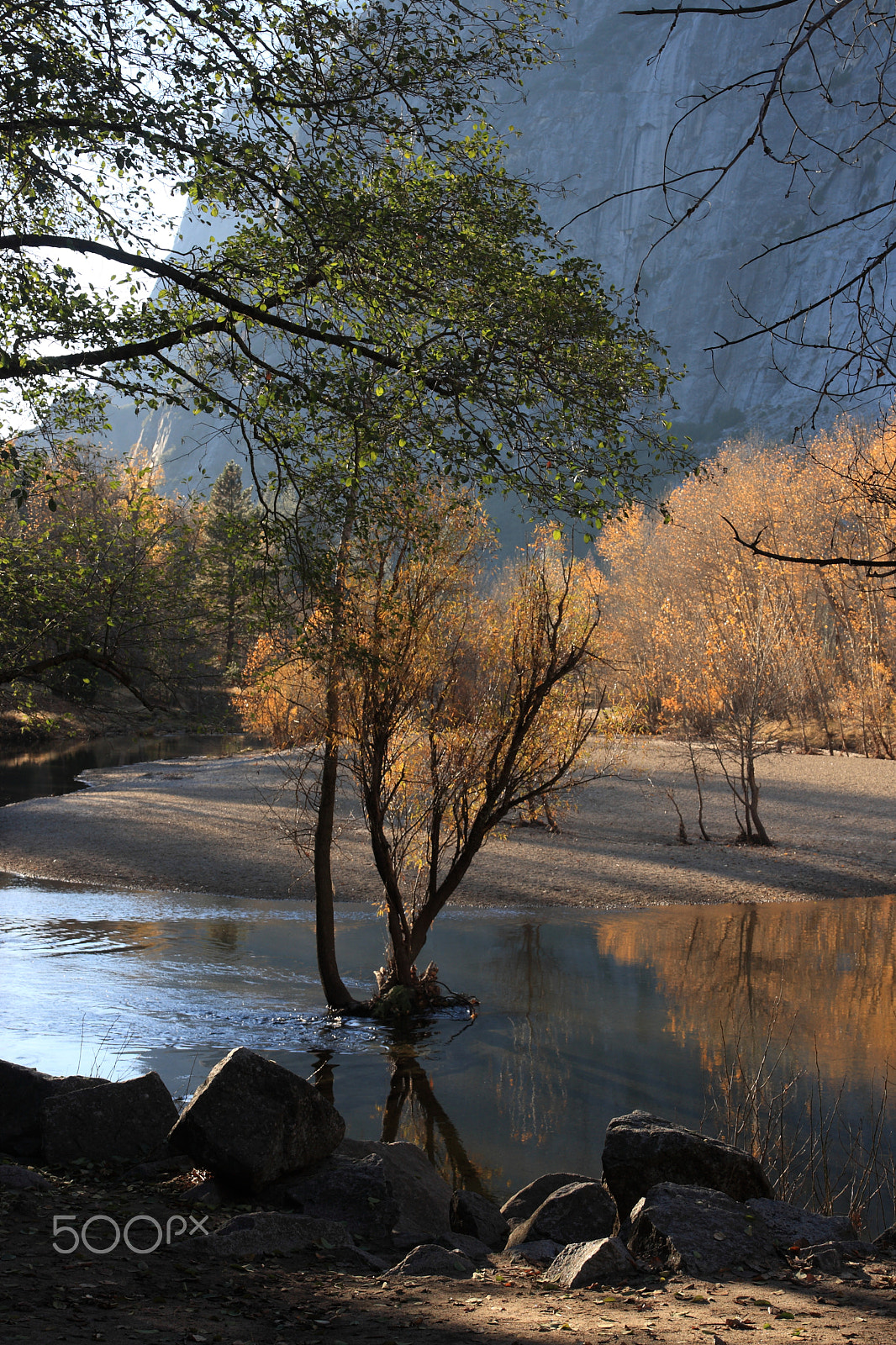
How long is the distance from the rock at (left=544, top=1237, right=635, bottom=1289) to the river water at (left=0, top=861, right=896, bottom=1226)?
2496 mm

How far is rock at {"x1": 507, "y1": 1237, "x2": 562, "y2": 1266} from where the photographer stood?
208 inches

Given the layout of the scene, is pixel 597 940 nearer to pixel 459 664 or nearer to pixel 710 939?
pixel 710 939

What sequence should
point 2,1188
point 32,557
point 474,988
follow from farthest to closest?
point 474,988, point 32,557, point 2,1188

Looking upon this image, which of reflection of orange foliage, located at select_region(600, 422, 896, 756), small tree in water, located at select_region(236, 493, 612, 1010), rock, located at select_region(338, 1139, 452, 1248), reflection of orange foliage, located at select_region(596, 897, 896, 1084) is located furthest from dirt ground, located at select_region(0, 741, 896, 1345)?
small tree in water, located at select_region(236, 493, 612, 1010)

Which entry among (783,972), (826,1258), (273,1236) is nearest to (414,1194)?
(273,1236)

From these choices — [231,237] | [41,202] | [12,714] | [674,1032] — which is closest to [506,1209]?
[674,1032]

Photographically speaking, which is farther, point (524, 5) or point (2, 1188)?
point (524, 5)

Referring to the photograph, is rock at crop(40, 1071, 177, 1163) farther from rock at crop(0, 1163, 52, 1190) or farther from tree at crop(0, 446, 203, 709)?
tree at crop(0, 446, 203, 709)

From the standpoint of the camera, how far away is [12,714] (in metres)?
36.6

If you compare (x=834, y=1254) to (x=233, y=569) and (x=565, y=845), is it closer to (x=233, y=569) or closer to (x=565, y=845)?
(x=233, y=569)

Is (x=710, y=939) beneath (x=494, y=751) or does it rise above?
beneath

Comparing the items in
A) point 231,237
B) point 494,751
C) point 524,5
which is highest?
point 524,5

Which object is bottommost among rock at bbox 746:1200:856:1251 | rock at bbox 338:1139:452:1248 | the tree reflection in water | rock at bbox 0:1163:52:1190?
the tree reflection in water

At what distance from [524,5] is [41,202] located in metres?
3.74
